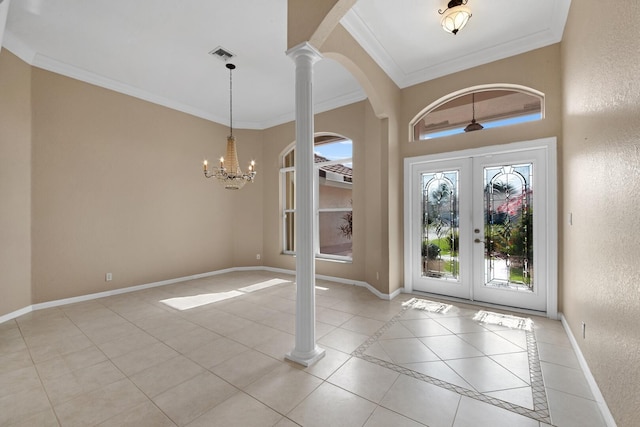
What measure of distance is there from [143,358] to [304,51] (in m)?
3.17

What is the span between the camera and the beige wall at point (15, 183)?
3.27 m

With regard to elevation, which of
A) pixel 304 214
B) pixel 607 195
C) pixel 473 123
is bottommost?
pixel 304 214

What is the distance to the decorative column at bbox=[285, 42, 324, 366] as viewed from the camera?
2.38 meters

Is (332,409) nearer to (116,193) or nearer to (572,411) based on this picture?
(572,411)

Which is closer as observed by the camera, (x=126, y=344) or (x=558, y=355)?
(x=558, y=355)

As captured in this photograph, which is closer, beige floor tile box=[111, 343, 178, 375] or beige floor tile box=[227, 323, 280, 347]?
beige floor tile box=[111, 343, 178, 375]

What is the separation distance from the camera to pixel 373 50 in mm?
3498

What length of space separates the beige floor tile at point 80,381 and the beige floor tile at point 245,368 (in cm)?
82

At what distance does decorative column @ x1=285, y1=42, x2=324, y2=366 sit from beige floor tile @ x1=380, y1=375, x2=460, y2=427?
741mm

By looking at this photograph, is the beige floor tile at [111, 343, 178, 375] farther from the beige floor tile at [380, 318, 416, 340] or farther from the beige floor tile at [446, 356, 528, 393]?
the beige floor tile at [446, 356, 528, 393]

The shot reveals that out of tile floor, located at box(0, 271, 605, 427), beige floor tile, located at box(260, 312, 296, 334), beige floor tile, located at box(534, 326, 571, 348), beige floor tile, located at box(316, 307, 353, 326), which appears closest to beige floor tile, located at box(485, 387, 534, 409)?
tile floor, located at box(0, 271, 605, 427)

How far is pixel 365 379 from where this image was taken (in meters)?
2.10

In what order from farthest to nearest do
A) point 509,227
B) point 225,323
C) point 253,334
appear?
point 509,227, point 225,323, point 253,334

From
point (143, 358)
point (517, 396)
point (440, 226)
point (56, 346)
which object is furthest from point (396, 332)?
point (56, 346)
